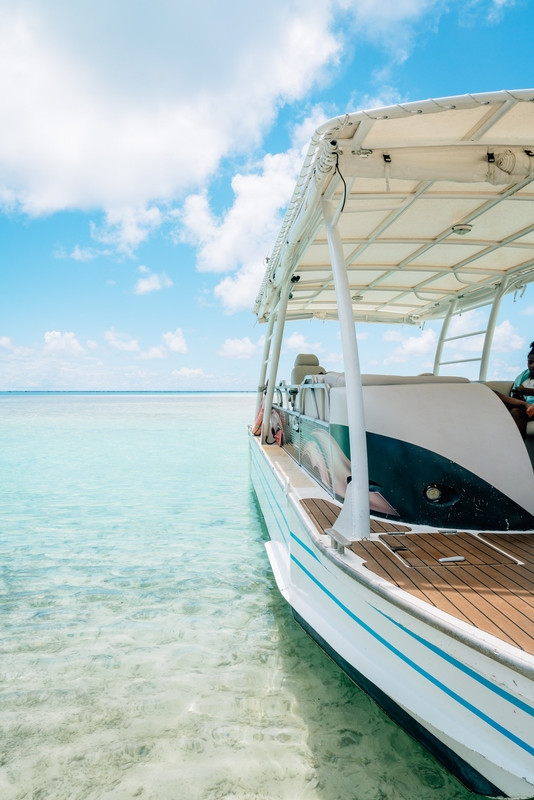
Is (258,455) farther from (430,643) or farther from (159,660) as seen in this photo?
(430,643)

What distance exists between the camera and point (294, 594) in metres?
3.13

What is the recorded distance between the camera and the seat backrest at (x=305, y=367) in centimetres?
636

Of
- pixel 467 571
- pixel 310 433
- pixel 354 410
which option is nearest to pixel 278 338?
pixel 310 433

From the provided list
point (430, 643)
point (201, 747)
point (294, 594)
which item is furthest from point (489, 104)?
point (201, 747)

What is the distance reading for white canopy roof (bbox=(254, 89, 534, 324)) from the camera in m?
2.87

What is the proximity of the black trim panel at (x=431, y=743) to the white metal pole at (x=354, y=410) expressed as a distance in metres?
0.76

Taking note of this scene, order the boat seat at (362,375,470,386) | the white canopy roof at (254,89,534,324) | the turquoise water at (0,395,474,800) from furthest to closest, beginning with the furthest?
the boat seat at (362,375,470,386) < the white canopy roof at (254,89,534,324) < the turquoise water at (0,395,474,800)

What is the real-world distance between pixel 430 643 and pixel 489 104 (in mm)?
2790

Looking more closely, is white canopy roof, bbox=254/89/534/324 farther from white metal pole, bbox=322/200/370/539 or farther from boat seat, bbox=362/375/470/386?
boat seat, bbox=362/375/470/386

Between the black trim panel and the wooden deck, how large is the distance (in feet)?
1.74

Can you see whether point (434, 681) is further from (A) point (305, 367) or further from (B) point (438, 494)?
(A) point (305, 367)

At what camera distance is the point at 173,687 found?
8.99ft

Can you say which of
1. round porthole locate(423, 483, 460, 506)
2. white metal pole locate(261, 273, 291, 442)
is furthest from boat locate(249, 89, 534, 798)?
white metal pole locate(261, 273, 291, 442)

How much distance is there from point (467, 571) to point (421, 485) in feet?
2.45
